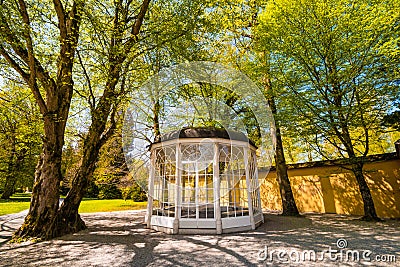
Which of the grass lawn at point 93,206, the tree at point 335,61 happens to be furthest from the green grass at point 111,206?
the tree at point 335,61

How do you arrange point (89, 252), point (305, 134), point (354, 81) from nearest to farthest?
1. point (89, 252)
2. point (354, 81)
3. point (305, 134)

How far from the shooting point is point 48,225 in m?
5.56

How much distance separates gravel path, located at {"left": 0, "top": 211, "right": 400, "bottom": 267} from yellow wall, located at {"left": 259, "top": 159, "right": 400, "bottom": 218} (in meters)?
2.39

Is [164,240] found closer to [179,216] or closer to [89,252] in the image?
[179,216]

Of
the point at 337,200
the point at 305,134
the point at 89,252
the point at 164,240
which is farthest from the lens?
the point at 337,200

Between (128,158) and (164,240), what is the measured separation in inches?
88.8

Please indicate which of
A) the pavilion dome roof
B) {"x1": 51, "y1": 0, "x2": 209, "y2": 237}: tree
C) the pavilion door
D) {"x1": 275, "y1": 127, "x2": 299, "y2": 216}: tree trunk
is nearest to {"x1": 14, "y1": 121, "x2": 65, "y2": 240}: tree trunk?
{"x1": 51, "y1": 0, "x2": 209, "y2": 237}: tree

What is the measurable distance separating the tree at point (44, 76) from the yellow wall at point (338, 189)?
19.6 feet

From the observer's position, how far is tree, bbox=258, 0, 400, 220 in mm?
6508

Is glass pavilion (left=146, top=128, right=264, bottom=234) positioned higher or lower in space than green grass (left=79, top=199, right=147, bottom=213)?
higher

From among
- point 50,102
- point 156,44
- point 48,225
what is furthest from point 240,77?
point 48,225
